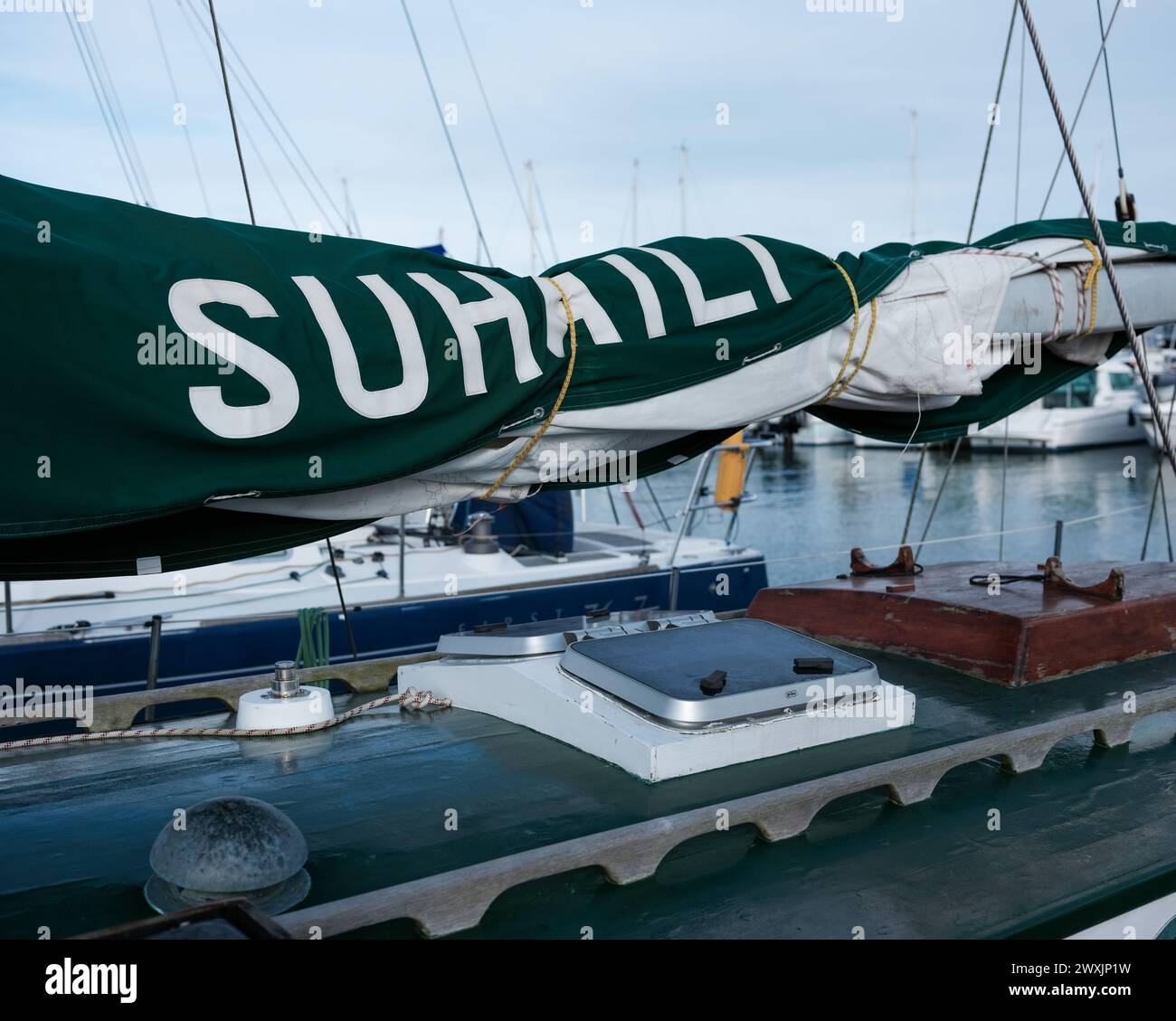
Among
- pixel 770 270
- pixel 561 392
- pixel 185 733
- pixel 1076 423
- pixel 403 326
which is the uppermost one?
pixel 770 270

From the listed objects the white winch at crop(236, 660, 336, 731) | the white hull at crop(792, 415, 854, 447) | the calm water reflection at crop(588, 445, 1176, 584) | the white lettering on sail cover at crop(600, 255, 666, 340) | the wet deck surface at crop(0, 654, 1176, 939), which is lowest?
the calm water reflection at crop(588, 445, 1176, 584)

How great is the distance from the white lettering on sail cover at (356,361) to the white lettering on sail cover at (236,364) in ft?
0.38

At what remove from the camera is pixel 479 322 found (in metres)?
2.81

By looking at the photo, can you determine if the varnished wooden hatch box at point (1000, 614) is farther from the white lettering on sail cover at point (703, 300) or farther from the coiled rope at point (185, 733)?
the coiled rope at point (185, 733)

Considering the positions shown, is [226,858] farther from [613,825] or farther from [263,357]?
[263,357]

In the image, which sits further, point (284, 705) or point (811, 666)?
point (284, 705)

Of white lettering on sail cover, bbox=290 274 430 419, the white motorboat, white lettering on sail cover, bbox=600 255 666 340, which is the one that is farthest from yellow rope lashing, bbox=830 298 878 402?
the white motorboat

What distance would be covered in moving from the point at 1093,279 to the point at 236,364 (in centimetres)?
283

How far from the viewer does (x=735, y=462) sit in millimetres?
11820

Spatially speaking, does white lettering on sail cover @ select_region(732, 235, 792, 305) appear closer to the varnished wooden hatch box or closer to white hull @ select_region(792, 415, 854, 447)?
the varnished wooden hatch box

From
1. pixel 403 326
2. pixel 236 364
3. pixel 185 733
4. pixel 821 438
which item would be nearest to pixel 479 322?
pixel 403 326

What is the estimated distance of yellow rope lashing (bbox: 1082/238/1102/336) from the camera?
3.82 metres
